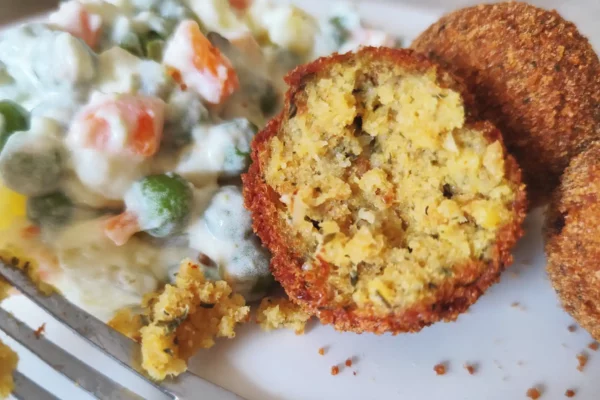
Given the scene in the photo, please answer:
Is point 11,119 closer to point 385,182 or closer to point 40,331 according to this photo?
point 40,331

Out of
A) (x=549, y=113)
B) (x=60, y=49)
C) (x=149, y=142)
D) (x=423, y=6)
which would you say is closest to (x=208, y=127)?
(x=149, y=142)

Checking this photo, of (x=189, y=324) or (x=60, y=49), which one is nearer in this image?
(x=189, y=324)

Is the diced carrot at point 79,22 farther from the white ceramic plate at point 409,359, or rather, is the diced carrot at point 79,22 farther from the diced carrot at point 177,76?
the white ceramic plate at point 409,359

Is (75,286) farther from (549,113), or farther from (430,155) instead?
(549,113)

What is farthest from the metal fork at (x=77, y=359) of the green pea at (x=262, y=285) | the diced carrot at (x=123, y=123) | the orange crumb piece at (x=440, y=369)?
the orange crumb piece at (x=440, y=369)

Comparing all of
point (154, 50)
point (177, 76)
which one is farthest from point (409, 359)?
point (154, 50)

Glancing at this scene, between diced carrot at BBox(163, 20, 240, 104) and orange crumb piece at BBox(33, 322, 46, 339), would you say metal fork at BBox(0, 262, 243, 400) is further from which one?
diced carrot at BBox(163, 20, 240, 104)
